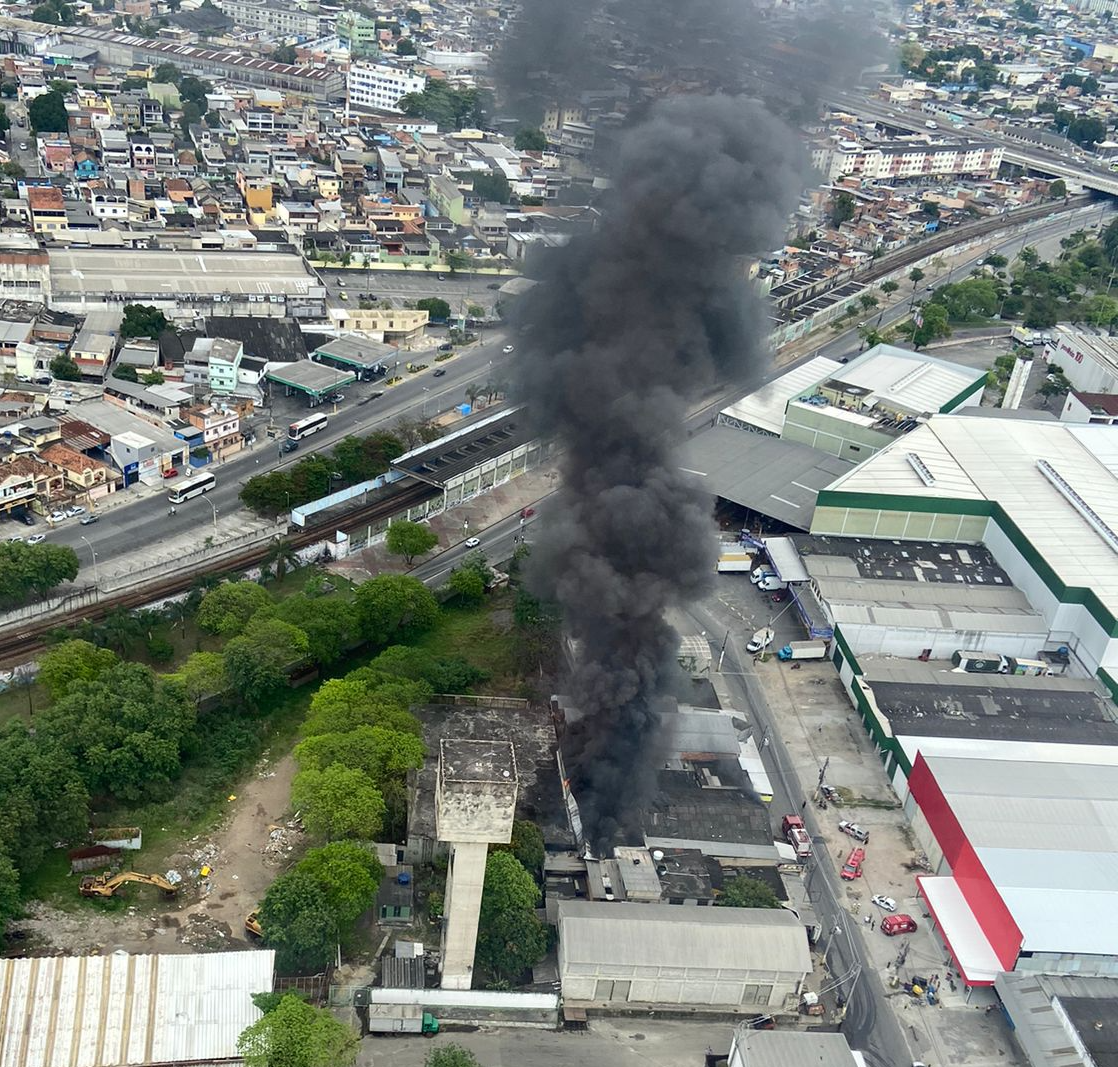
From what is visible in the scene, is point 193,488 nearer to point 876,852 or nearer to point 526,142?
point 876,852

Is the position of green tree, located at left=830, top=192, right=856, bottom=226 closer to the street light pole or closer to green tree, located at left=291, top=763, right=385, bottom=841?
the street light pole


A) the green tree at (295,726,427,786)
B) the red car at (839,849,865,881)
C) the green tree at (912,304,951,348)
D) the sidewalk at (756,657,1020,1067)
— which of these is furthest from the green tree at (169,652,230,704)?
the green tree at (912,304,951,348)

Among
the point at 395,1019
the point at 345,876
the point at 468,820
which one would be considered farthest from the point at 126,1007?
the point at 468,820

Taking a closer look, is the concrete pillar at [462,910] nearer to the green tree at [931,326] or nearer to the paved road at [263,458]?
the paved road at [263,458]

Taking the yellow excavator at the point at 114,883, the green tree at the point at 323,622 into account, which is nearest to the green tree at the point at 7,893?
the yellow excavator at the point at 114,883

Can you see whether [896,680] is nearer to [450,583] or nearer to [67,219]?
[450,583]
